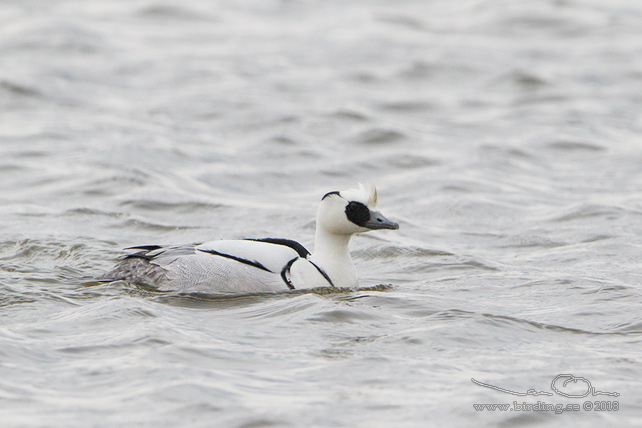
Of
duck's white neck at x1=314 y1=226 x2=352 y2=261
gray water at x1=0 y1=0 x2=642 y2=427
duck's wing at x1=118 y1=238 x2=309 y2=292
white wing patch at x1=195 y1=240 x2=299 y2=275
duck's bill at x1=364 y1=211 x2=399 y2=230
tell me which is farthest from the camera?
duck's white neck at x1=314 y1=226 x2=352 y2=261

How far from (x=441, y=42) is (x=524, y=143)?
7.61 meters

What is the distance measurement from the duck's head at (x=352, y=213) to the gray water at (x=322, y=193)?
64cm

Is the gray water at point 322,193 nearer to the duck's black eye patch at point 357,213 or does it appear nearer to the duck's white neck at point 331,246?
the duck's white neck at point 331,246

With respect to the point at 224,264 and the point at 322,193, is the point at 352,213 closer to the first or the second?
the point at 224,264

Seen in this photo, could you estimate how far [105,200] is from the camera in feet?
46.6

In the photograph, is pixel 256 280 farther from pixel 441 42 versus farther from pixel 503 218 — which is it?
pixel 441 42

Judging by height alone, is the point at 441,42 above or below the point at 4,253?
above

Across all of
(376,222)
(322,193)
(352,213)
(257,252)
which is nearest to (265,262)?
(257,252)

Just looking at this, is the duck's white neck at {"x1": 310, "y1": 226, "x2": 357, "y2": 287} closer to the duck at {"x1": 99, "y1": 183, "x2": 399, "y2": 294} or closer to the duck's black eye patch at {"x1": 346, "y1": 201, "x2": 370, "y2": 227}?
the duck at {"x1": 99, "y1": 183, "x2": 399, "y2": 294}

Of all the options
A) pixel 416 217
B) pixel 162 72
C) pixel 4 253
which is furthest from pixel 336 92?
pixel 4 253

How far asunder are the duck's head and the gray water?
2.09 feet

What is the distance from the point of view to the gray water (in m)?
7.64

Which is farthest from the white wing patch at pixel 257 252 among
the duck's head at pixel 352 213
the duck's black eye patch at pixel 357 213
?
the duck's black eye patch at pixel 357 213

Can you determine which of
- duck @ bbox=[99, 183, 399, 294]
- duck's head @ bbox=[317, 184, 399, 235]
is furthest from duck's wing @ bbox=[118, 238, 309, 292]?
duck's head @ bbox=[317, 184, 399, 235]
